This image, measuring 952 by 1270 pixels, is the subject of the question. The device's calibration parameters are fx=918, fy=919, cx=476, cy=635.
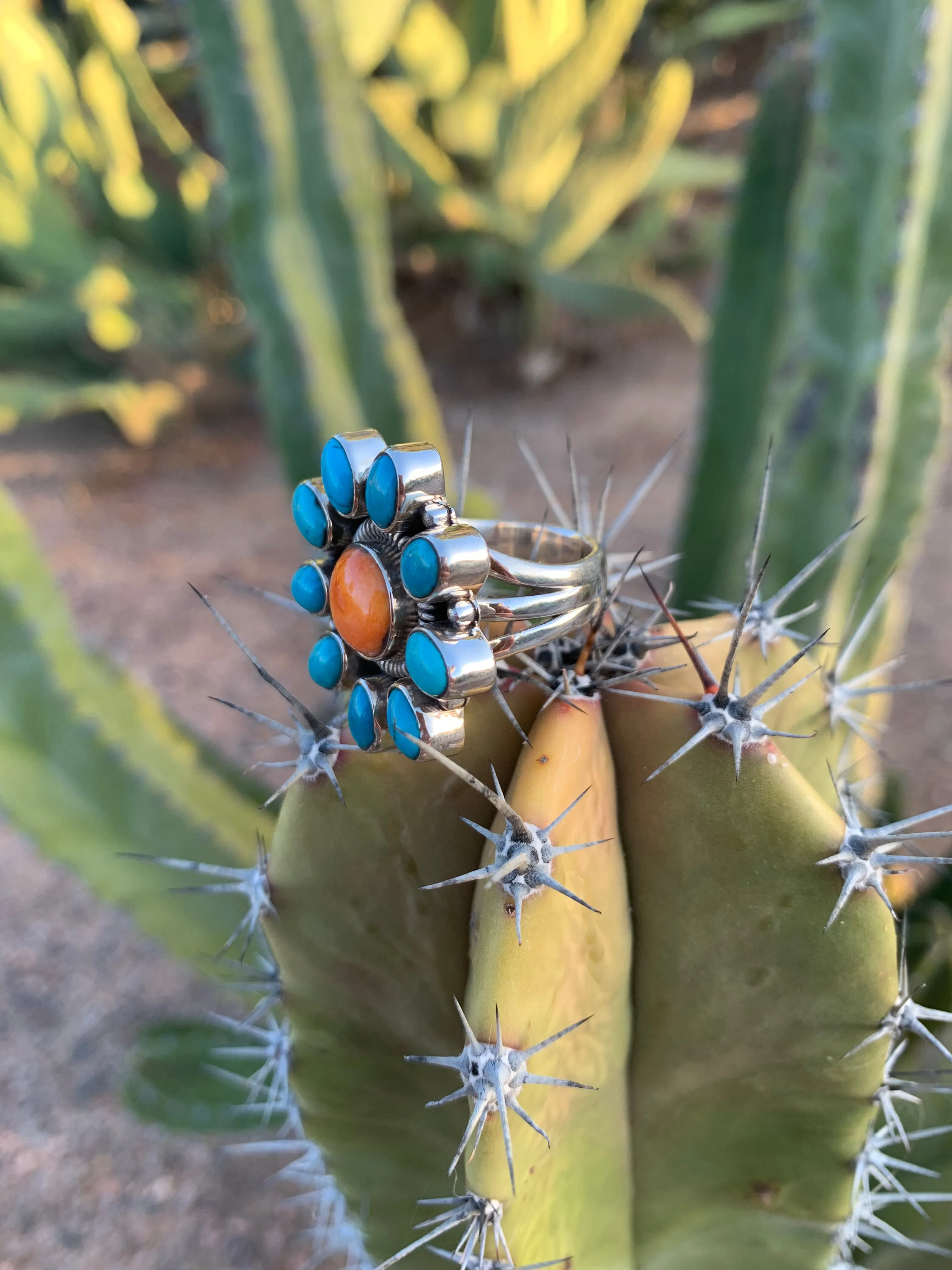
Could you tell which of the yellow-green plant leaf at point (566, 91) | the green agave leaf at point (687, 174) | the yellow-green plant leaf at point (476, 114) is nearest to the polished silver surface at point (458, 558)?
the yellow-green plant leaf at point (566, 91)

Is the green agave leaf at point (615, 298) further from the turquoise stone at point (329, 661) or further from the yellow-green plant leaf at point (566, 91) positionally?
the turquoise stone at point (329, 661)

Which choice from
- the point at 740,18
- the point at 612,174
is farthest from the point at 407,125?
the point at 740,18

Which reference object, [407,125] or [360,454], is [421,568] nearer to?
[360,454]

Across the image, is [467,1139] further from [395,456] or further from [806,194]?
[806,194]

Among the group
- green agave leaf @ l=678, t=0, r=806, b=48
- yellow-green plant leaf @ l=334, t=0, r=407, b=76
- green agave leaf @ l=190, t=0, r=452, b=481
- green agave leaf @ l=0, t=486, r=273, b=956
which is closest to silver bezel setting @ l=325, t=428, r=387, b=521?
green agave leaf @ l=0, t=486, r=273, b=956

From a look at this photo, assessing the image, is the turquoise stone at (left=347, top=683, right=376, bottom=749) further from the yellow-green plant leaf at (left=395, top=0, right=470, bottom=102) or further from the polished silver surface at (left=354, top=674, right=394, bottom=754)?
the yellow-green plant leaf at (left=395, top=0, right=470, bottom=102)

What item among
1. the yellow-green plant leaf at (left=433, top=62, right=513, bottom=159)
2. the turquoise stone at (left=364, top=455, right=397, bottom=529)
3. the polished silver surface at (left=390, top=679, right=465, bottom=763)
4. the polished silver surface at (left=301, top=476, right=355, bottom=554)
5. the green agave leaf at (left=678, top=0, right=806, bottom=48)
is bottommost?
the polished silver surface at (left=390, top=679, right=465, bottom=763)

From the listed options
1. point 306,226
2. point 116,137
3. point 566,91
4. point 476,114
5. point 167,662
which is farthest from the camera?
point 476,114
